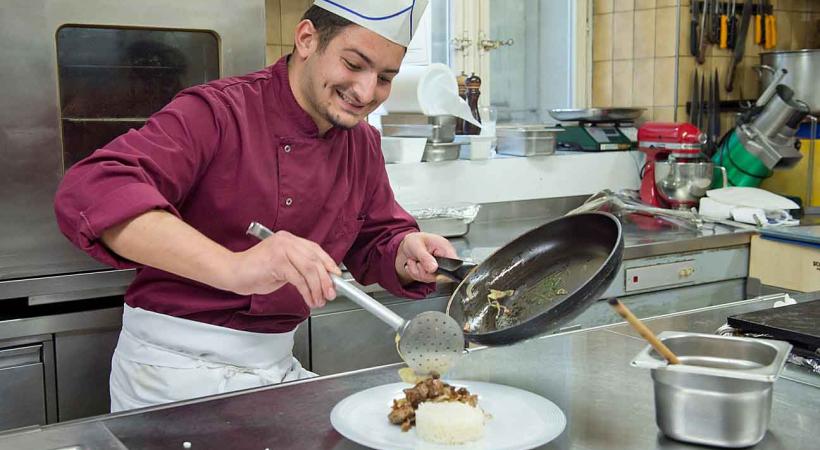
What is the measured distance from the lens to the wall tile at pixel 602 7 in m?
3.79

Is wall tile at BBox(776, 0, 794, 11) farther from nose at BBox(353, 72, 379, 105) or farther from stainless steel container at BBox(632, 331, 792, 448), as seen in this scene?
stainless steel container at BBox(632, 331, 792, 448)

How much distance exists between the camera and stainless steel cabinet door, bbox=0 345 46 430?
1995mm

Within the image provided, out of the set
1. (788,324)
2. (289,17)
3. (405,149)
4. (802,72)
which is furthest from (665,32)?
(788,324)

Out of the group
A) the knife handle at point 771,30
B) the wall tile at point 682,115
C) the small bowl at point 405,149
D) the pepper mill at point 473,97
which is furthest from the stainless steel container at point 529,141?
the knife handle at point 771,30

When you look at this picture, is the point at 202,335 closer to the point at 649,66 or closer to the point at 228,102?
the point at 228,102

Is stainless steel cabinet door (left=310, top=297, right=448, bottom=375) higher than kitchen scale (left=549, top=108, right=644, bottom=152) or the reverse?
the reverse

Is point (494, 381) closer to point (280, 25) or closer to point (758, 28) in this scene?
point (280, 25)

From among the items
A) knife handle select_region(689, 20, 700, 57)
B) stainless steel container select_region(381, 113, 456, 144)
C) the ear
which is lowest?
stainless steel container select_region(381, 113, 456, 144)

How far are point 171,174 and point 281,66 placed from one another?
0.35 metres

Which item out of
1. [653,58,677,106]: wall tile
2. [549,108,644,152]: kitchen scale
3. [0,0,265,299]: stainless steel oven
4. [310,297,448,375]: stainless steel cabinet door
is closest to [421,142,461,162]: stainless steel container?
[549,108,644,152]: kitchen scale

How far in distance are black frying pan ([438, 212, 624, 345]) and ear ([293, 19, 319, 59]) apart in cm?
45

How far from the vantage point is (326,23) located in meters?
1.52

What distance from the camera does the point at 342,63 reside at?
4.89 ft

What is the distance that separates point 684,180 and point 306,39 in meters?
2.06
